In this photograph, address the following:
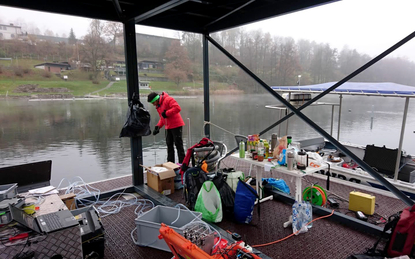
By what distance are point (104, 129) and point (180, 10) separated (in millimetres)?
2726

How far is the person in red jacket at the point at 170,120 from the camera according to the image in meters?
3.98

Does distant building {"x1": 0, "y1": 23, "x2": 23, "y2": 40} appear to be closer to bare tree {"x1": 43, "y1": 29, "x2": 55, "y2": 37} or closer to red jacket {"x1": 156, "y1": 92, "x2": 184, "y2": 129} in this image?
bare tree {"x1": 43, "y1": 29, "x2": 55, "y2": 37}

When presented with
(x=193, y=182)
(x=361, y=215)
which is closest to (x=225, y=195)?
(x=193, y=182)

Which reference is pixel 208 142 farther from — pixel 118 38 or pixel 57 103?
pixel 57 103

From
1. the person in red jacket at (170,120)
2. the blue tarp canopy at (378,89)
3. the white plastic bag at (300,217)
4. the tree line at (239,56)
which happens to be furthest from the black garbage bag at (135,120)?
the blue tarp canopy at (378,89)

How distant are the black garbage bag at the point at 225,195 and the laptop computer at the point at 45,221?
1604 mm

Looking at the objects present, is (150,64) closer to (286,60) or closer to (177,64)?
(177,64)

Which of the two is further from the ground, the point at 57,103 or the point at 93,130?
the point at 57,103

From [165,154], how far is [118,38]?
2.27 metres

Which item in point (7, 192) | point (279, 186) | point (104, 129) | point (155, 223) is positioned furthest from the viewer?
point (104, 129)

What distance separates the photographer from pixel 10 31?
3.42m

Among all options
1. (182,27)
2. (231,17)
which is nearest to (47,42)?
(182,27)

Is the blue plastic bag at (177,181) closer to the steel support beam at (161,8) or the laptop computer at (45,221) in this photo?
the laptop computer at (45,221)

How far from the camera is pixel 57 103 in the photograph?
4199 mm
